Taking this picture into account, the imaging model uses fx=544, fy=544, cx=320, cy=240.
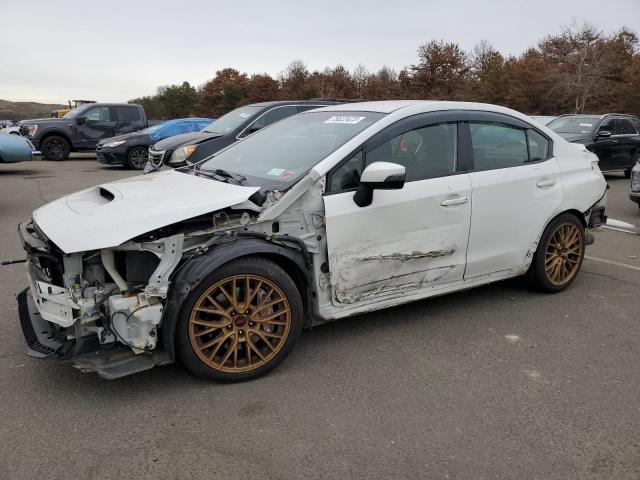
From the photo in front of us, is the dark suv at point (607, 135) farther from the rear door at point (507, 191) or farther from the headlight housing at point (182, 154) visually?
the rear door at point (507, 191)

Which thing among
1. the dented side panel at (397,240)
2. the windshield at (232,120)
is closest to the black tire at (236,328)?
the dented side panel at (397,240)

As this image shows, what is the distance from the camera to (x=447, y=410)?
3027 millimetres

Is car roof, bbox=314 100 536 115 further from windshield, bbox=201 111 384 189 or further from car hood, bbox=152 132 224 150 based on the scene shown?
car hood, bbox=152 132 224 150

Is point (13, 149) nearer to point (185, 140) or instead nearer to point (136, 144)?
point (185, 140)

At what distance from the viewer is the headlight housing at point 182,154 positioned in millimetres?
9289

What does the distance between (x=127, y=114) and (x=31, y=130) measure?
3.01 meters

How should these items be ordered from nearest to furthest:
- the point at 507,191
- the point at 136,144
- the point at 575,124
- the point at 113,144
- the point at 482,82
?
the point at 507,191 → the point at 575,124 → the point at 113,144 → the point at 136,144 → the point at 482,82

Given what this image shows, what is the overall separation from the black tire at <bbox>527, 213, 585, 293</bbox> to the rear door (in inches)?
5.7

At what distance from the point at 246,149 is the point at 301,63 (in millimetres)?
54791

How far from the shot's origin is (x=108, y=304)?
2.96m

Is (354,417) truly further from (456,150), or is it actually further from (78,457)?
(456,150)

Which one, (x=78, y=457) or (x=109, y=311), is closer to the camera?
(x=78, y=457)

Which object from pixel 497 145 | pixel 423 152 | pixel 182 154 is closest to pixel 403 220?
pixel 423 152

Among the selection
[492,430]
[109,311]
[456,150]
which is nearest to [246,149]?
[456,150]
